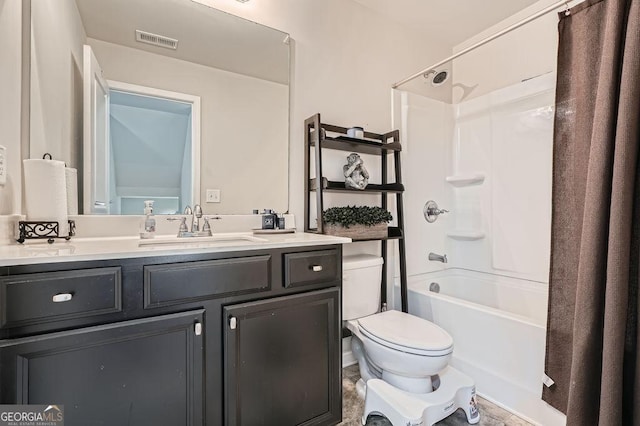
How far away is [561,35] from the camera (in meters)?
1.41

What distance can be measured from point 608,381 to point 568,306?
0.39 meters

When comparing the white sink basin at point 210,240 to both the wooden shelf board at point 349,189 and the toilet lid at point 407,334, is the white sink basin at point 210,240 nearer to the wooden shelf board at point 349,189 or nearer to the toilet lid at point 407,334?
the wooden shelf board at point 349,189

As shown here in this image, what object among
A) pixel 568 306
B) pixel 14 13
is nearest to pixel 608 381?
pixel 568 306

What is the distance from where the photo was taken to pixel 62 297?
85cm

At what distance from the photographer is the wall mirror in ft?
4.38

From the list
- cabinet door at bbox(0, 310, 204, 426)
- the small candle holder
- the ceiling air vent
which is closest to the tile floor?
cabinet door at bbox(0, 310, 204, 426)

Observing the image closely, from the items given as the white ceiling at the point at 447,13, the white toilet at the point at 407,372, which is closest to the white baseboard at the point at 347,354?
the white toilet at the point at 407,372

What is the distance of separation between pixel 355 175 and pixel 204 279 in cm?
116

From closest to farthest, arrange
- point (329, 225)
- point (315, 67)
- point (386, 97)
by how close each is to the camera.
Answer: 1. point (329, 225)
2. point (315, 67)
3. point (386, 97)

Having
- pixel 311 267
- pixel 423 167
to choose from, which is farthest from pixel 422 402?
pixel 423 167

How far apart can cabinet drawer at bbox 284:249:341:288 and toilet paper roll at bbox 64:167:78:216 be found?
3.12ft

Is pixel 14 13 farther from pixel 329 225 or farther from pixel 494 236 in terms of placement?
pixel 494 236

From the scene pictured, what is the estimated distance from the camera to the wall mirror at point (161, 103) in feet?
4.38

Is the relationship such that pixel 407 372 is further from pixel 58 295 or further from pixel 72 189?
pixel 72 189
